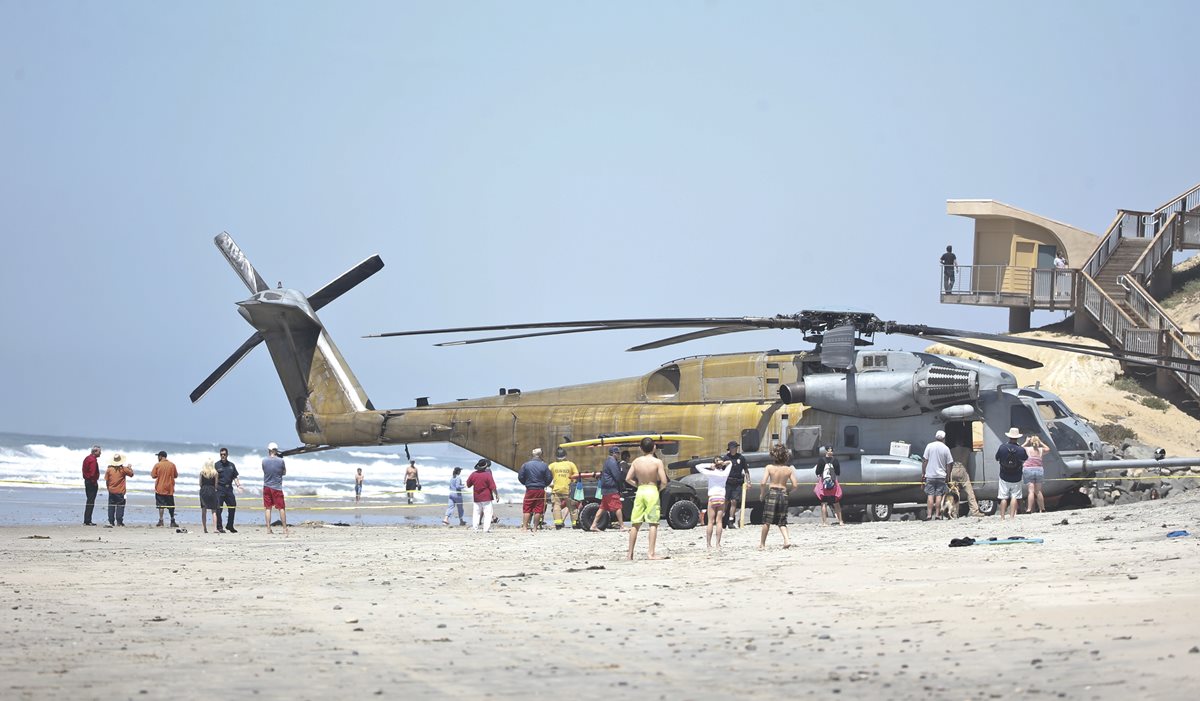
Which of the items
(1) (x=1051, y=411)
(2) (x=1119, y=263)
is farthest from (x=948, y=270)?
(1) (x=1051, y=411)

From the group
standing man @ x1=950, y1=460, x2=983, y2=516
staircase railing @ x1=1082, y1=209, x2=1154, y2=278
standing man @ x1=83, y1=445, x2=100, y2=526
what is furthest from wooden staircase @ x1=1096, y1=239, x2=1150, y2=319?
standing man @ x1=83, y1=445, x2=100, y2=526

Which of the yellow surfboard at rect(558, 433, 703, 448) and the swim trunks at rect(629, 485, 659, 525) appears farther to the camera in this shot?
the yellow surfboard at rect(558, 433, 703, 448)

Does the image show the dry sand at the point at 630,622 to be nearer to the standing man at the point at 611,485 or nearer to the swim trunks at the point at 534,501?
the standing man at the point at 611,485

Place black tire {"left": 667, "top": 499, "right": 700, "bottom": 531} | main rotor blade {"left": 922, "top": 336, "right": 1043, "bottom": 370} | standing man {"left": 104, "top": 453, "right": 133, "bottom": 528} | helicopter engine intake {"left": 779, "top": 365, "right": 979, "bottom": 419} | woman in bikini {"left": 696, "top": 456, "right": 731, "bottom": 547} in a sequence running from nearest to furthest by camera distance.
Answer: woman in bikini {"left": 696, "top": 456, "right": 731, "bottom": 547}
main rotor blade {"left": 922, "top": 336, "right": 1043, "bottom": 370}
helicopter engine intake {"left": 779, "top": 365, "right": 979, "bottom": 419}
black tire {"left": 667, "top": 499, "right": 700, "bottom": 531}
standing man {"left": 104, "top": 453, "right": 133, "bottom": 528}

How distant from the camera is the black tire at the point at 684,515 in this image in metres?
20.8

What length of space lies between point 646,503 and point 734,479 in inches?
173

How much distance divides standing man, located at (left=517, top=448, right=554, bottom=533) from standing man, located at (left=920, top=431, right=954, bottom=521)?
591 centimetres

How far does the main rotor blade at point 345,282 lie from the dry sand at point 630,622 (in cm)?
1160

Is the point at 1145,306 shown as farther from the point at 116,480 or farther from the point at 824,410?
the point at 116,480

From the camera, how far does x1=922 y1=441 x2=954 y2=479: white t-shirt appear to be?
19.8m

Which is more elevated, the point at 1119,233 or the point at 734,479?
the point at 1119,233

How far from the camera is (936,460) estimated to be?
19797 millimetres

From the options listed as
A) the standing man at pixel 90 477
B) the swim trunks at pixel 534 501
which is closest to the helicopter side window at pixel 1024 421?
the swim trunks at pixel 534 501

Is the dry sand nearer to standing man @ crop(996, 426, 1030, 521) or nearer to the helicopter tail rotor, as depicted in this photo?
standing man @ crop(996, 426, 1030, 521)
